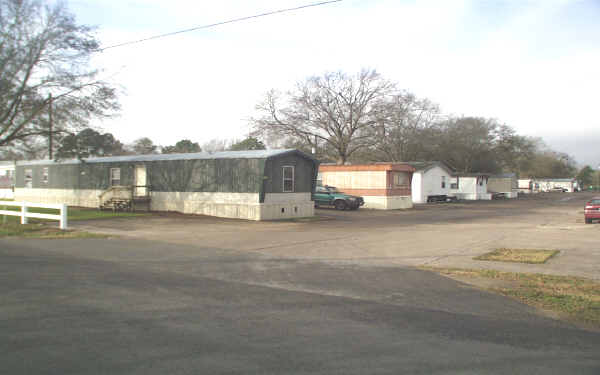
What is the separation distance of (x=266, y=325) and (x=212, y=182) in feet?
63.0

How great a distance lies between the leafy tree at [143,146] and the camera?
83438 mm

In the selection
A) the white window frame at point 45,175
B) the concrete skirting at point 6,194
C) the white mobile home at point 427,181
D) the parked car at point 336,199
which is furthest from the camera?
the white mobile home at point 427,181

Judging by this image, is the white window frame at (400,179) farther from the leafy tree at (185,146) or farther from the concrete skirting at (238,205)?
the leafy tree at (185,146)

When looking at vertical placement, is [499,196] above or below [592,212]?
above

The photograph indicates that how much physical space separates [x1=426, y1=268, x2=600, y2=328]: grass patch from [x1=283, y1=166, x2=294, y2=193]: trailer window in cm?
1438

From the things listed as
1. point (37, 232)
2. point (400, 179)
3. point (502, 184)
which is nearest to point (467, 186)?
point (502, 184)

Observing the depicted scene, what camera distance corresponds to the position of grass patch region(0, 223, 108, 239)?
15939mm

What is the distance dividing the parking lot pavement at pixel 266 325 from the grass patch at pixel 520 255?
3.02 metres

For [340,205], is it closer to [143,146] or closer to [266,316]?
[266,316]

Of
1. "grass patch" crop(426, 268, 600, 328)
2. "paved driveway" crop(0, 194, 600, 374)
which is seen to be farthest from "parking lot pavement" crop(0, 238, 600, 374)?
"grass patch" crop(426, 268, 600, 328)

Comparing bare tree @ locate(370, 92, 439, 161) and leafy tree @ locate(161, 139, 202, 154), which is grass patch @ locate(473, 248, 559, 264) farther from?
leafy tree @ locate(161, 139, 202, 154)

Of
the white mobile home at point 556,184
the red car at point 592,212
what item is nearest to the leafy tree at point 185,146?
the red car at point 592,212

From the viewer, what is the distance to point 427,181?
46.0m

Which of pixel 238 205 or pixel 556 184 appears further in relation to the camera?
pixel 556 184
